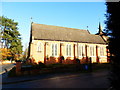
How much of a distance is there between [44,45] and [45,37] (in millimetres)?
2317

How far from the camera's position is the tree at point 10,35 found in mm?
46822

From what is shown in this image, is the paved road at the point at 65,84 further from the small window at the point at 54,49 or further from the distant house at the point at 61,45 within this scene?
the small window at the point at 54,49

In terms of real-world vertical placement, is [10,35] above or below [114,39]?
above

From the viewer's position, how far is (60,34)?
29859 millimetres

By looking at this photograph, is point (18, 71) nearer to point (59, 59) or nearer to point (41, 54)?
point (41, 54)

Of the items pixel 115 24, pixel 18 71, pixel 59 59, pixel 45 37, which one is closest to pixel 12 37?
pixel 45 37

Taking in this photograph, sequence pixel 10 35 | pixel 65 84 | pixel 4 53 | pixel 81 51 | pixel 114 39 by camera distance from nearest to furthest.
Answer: pixel 114 39
pixel 65 84
pixel 81 51
pixel 4 53
pixel 10 35

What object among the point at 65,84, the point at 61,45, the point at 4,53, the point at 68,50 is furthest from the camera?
the point at 4,53

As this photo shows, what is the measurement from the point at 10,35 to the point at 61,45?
117ft

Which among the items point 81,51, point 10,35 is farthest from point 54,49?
point 10,35

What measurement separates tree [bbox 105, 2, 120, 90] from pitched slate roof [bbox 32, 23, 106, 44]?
2150 centimetres

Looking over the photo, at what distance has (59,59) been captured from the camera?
26.3 m

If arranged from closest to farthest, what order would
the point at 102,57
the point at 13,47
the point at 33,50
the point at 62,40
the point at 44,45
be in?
1. the point at 33,50
2. the point at 44,45
3. the point at 62,40
4. the point at 102,57
5. the point at 13,47

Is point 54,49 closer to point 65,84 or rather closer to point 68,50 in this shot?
point 68,50
